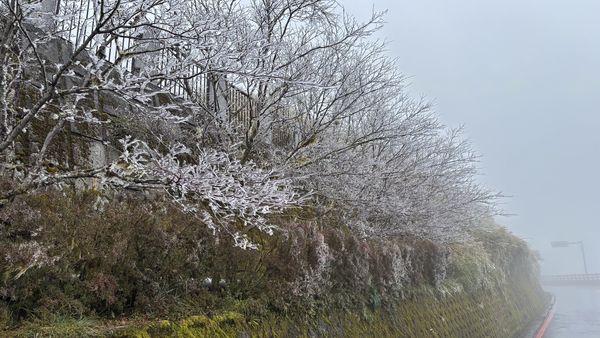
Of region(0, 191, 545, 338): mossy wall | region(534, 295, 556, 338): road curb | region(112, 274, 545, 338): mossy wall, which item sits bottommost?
region(534, 295, 556, 338): road curb

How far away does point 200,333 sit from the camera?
4.09m

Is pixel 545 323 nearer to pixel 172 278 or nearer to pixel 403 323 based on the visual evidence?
pixel 403 323

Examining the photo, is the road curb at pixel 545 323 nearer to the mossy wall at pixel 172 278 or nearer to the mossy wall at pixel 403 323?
the mossy wall at pixel 403 323

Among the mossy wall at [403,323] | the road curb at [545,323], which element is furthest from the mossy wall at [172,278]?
the road curb at [545,323]

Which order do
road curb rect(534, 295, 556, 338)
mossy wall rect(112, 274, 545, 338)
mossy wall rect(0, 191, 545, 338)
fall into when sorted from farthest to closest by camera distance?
road curb rect(534, 295, 556, 338)
mossy wall rect(112, 274, 545, 338)
mossy wall rect(0, 191, 545, 338)

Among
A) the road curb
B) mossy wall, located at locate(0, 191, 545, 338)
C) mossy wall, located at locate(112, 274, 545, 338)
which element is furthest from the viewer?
the road curb

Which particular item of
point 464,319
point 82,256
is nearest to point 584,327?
point 464,319

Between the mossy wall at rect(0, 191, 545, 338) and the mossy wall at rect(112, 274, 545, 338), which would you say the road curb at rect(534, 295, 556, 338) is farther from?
the mossy wall at rect(0, 191, 545, 338)

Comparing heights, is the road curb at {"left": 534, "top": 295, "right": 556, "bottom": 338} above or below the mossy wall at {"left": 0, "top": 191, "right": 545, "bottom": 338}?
below

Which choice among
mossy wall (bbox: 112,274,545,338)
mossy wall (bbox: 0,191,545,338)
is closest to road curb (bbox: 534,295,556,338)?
mossy wall (bbox: 112,274,545,338)

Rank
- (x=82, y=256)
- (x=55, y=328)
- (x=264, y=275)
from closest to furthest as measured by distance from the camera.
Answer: (x=55, y=328)
(x=82, y=256)
(x=264, y=275)

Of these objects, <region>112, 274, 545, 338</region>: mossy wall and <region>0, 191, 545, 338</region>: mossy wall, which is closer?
<region>0, 191, 545, 338</region>: mossy wall

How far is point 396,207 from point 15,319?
8197 mm

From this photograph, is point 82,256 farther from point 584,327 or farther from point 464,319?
point 584,327
